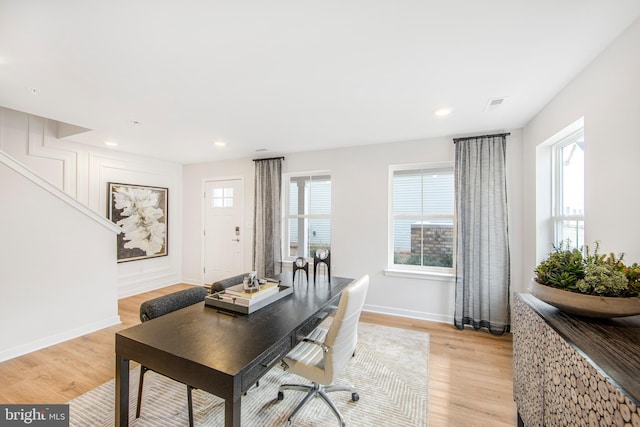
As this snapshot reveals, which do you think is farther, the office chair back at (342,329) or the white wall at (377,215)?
the white wall at (377,215)

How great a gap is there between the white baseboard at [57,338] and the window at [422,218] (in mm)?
3783

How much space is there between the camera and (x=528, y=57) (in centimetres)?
167

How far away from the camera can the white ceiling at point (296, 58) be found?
1313 mm

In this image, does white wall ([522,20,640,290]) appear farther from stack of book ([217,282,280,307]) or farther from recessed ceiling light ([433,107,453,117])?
stack of book ([217,282,280,307])

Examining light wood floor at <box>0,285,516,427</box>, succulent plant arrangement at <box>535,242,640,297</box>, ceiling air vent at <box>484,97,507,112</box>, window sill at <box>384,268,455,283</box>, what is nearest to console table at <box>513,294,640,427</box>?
succulent plant arrangement at <box>535,242,640,297</box>

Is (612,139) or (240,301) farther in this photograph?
(240,301)

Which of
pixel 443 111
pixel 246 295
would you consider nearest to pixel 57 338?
pixel 246 295

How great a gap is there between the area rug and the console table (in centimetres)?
81

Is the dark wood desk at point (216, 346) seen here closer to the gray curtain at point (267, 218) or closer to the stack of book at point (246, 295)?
the stack of book at point (246, 295)

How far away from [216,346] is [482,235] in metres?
3.09

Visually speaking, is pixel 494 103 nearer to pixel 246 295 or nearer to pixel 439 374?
pixel 439 374

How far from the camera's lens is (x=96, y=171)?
3947mm

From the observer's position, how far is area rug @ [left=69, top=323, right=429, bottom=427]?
5.70 ft

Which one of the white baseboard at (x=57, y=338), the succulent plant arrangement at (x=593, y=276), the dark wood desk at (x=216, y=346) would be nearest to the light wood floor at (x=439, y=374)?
the white baseboard at (x=57, y=338)
